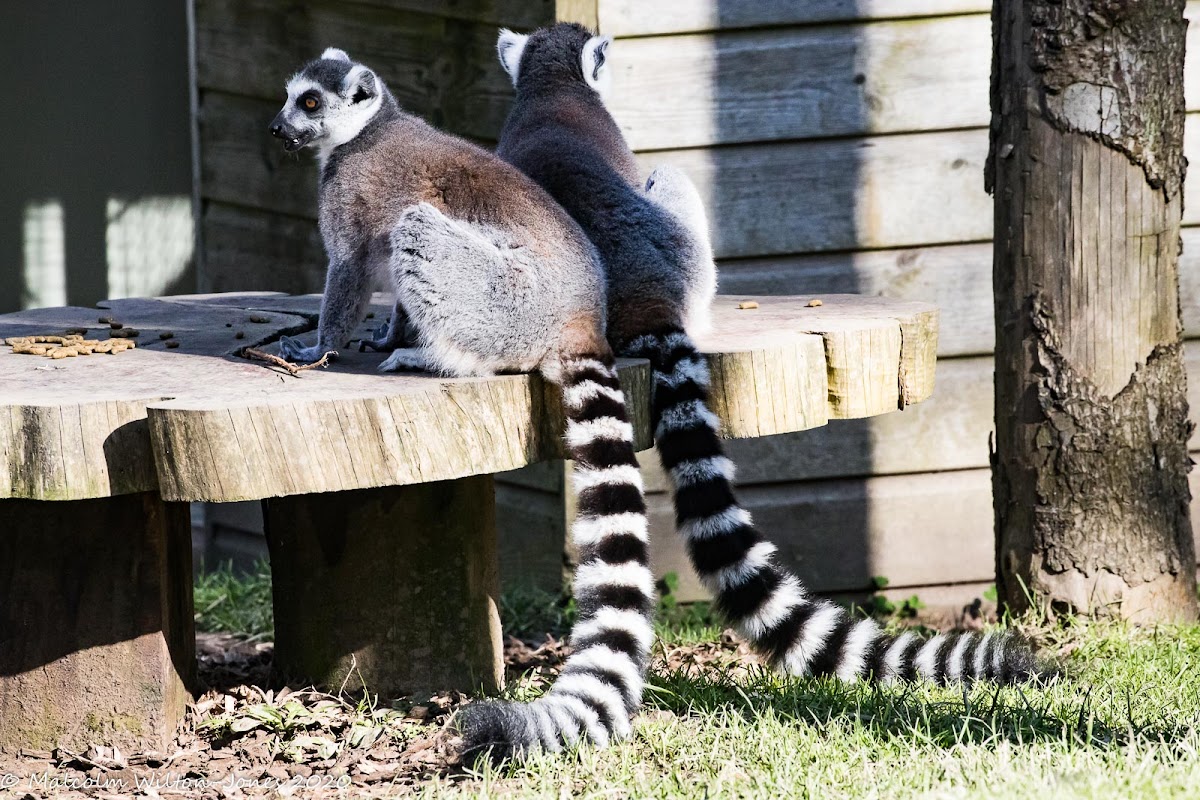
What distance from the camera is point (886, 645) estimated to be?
10.6ft

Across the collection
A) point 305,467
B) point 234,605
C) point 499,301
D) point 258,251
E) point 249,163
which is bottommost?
point 234,605

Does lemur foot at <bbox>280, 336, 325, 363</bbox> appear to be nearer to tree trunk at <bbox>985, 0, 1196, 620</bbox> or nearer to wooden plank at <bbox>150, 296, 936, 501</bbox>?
wooden plank at <bbox>150, 296, 936, 501</bbox>

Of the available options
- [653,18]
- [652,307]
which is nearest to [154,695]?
[652,307]

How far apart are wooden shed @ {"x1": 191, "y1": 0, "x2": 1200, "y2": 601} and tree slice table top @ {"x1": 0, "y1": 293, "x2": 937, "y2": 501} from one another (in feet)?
4.90

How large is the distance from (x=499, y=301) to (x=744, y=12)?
2307mm

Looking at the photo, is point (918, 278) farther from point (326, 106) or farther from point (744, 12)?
point (326, 106)

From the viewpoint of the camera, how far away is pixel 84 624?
3035 mm

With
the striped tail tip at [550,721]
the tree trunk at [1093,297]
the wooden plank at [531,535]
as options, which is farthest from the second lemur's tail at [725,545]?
the wooden plank at [531,535]

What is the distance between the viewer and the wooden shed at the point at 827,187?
481cm

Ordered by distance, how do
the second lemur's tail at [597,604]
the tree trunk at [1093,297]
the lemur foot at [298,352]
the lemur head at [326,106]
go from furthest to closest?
the tree trunk at [1093,297] → the lemur head at [326,106] → the lemur foot at [298,352] → the second lemur's tail at [597,604]

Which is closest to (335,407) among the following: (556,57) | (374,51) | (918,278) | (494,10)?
(556,57)

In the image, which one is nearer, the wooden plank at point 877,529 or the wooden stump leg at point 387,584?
the wooden stump leg at point 387,584

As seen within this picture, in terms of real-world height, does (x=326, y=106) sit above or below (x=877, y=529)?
above

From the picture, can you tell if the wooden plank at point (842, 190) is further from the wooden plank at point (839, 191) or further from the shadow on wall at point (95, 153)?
the shadow on wall at point (95, 153)
